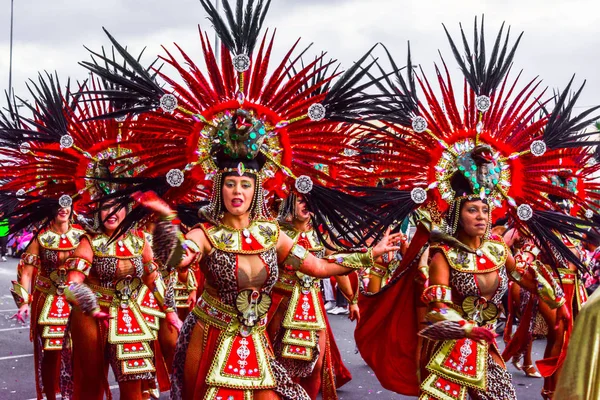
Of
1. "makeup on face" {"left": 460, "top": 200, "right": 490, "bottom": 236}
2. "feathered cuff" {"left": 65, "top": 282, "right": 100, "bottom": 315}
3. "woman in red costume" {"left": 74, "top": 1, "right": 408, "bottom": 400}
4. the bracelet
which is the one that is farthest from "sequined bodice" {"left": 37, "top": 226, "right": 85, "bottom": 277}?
"makeup on face" {"left": 460, "top": 200, "right": 490, "bottom": 236}

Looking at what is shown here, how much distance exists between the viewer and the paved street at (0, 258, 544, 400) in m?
7.54

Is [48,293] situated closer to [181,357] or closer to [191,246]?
[181,357]

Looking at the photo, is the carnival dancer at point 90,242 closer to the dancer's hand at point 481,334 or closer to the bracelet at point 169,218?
the bracelet at point 169,218

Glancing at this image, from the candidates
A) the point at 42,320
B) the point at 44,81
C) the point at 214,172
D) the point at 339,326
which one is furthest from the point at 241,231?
the point at 339,326

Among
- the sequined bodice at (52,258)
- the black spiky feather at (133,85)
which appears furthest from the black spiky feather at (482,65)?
the sequined bodice at (52,258)

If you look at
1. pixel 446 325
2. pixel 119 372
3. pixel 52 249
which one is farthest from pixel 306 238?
pixel 446 325

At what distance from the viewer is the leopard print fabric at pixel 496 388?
15.6 ft

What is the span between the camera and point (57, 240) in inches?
275

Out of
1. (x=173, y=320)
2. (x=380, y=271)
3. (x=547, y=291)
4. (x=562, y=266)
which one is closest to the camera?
(x=173, y=320)

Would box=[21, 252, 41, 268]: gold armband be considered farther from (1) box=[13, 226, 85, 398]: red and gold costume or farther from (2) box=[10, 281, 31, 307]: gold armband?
(2) box=[10, 281, 31, 307]: gold armband

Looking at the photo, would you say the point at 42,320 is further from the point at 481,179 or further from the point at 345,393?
the point at 481,179

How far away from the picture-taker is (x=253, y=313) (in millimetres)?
4266

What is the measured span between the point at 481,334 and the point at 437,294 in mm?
388

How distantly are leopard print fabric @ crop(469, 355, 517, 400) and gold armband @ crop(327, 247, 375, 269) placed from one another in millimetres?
1054
